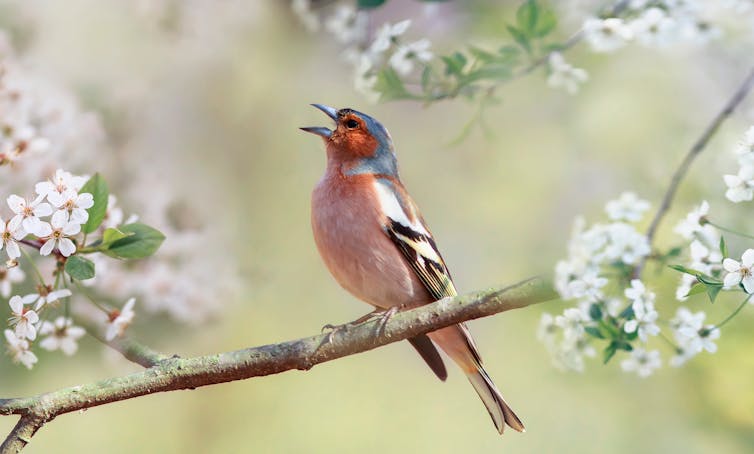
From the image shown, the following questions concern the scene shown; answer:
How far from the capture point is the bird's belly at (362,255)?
2.33 meters

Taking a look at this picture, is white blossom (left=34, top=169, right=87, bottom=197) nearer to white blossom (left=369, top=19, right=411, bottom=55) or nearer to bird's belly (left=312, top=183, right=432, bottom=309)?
bird's belly (left=312, top=183, right=432, bottom=309)

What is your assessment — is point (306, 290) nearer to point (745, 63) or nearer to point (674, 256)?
point (745, 63)

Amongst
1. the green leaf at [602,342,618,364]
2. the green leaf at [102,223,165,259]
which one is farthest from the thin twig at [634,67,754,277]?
the green leaf at [102,223,165,259]

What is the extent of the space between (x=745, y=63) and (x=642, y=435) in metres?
1.78

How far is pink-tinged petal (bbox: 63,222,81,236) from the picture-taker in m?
1.66

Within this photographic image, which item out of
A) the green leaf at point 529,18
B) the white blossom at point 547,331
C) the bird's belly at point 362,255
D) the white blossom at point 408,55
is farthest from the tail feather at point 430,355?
the green leaf at point 529,18

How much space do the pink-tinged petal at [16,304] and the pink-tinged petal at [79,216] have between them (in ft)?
0.65

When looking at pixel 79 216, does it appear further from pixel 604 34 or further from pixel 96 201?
pixel 604 34

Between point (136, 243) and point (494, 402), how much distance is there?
1143mm

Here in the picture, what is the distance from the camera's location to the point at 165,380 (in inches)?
72.3

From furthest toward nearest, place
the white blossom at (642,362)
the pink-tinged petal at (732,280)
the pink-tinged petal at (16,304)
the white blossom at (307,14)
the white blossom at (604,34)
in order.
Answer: the white blossom at (307,14) → the white blossom at (604,34) → the white blossom at (642,362) → the pink-tinged petal at (16,304) → the pink-tinged petal at (732,280)

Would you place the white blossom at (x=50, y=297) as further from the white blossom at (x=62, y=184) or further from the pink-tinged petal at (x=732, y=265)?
the pink-tinged petal at (x=732, y=265)

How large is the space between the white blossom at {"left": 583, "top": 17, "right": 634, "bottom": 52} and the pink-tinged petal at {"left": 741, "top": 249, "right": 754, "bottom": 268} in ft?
2.82

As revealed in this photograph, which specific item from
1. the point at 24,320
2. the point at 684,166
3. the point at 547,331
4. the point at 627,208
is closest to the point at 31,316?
the point at 24,320
